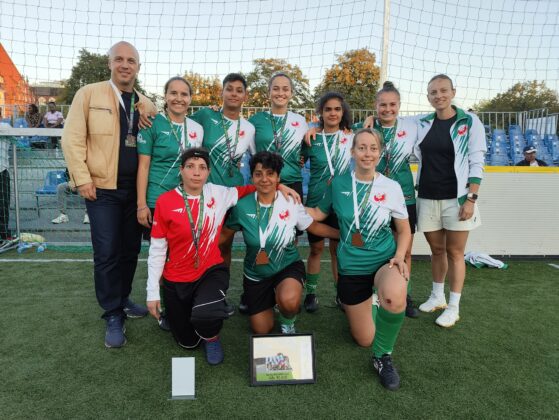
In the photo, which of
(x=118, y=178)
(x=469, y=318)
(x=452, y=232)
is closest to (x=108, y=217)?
(x=118, y=178)

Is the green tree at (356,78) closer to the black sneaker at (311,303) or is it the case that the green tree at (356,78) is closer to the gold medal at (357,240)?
the black sneaker at (311,303)

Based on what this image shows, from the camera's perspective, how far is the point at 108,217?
2926mm

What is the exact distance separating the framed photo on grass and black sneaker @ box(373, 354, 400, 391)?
0.39m

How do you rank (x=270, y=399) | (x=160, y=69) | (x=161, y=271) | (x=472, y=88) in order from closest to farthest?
(x=270, y=399), (x=161, y=271), (x=160, y=69), (x=472, y=88)

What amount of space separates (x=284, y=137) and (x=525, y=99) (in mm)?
19432

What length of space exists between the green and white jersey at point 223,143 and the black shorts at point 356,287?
3.55ft

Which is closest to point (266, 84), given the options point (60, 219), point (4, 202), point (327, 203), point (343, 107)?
point (60, 219)

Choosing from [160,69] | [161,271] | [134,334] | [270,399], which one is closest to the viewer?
[270,399]

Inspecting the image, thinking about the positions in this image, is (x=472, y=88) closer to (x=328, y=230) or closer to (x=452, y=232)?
(x=452, y=232)

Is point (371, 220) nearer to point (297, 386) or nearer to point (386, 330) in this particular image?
point (386, 330)

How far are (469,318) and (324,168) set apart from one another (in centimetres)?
171

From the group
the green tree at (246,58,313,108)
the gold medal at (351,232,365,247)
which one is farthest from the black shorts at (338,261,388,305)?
the green tree at (246,58,313,108)

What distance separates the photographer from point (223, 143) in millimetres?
3084

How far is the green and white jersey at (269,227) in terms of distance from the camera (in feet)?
9.23
